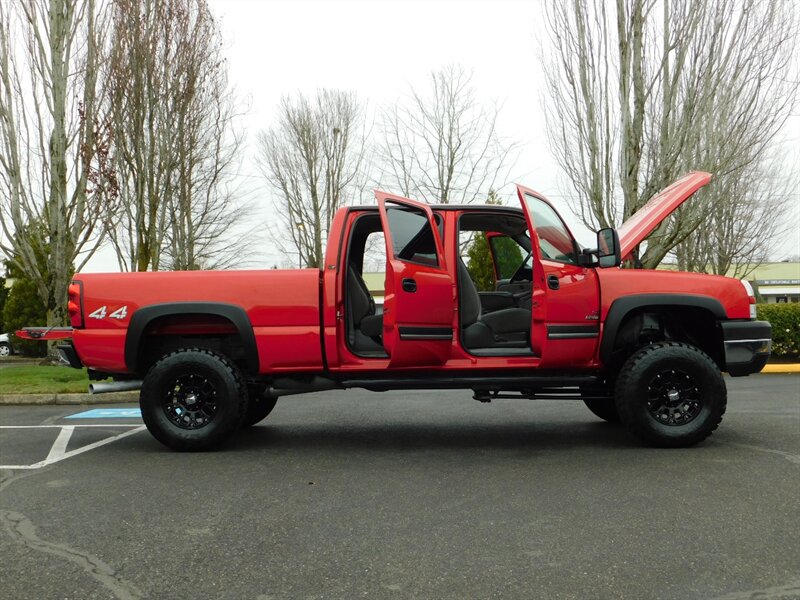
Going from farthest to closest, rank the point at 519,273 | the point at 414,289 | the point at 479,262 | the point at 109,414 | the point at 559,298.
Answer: the point at 479,262
the point at 109,414
the point at 519,273
the point at 559,298
the point at 414,289

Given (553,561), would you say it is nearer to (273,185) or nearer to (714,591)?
(714,591)

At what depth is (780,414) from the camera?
7367 mm

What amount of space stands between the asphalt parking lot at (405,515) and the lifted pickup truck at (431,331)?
18.7 inches

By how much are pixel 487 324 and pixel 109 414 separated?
494 centimetres

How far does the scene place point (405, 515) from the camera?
3883mm

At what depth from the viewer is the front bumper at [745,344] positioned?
5.62 m

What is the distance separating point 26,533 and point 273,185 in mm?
27350

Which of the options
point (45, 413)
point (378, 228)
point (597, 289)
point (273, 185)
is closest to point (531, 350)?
point (597, 289)

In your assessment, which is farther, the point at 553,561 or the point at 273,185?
the point at 273,185

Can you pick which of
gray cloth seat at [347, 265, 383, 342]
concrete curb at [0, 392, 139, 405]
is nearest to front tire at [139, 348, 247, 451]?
gray cloth seat at [347, 265, 383, 342]

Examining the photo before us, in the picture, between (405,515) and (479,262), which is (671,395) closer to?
(405,515)

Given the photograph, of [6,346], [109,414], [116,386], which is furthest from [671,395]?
[6,346]

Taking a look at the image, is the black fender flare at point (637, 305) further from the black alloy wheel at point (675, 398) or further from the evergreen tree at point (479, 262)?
the evergreen tree at point (479, 262)

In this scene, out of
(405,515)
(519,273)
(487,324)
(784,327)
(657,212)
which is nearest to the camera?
(405,515)
